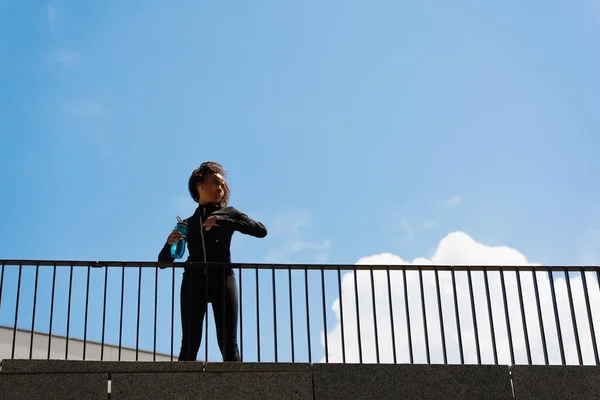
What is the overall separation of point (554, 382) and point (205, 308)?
310 centimetres

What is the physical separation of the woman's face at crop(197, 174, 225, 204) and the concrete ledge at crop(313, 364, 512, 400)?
1840 mm

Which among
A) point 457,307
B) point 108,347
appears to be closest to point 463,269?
point 457,307

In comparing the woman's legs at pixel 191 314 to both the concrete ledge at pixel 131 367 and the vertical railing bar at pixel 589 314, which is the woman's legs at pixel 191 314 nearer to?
the concrete ledge at pixel 131 367

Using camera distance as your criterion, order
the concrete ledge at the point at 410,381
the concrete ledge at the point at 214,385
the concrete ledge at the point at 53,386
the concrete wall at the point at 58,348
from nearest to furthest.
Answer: the concrete ledge at the point at 53,386 → the concrete ledge at the point at 214,385 → the concrete ledge at the point at 410,381 → the concrete wall at the point at 58,348

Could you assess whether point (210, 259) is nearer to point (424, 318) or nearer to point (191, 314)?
point (191, 314)

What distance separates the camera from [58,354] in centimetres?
1852

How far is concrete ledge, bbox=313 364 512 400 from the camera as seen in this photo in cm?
714

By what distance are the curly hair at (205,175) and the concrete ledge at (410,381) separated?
73.4 inches

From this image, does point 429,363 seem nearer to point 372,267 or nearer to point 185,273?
point 372,267

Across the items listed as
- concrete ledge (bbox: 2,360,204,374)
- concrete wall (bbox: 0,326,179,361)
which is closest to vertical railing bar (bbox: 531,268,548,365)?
concrete ledge (bbox: 2,360,204,374)

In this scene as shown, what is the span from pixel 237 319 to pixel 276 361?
0.51 m

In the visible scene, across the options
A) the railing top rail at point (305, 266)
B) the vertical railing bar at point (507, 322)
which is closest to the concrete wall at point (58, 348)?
the railing top rail at point (305, 266)

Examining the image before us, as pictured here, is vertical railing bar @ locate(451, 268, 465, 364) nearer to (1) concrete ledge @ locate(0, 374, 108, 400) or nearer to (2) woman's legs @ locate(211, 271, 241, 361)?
(2) woman's legs @ locate(211, 271, 241, 361)

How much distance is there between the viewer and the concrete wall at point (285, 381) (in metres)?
6.88
